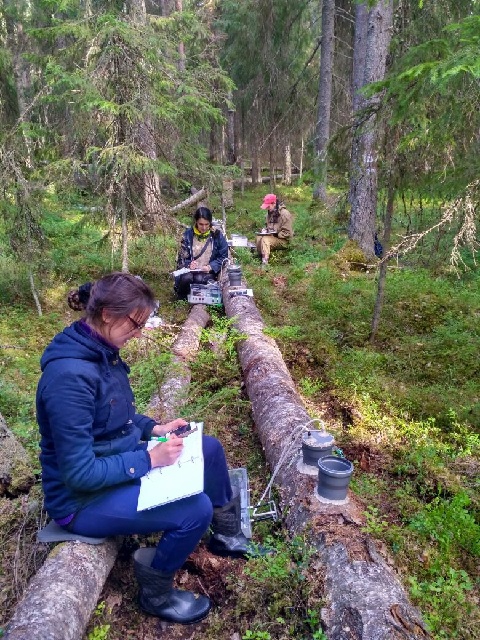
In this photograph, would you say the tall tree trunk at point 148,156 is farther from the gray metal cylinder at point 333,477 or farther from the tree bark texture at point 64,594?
the tree bark texture at point 64,594

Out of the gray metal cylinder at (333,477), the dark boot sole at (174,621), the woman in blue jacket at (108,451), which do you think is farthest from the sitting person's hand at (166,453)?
the gray metal cylinder at (333,477)

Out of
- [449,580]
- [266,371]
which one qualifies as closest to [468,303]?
[266,371]

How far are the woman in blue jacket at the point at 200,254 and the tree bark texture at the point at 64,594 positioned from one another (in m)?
5.55

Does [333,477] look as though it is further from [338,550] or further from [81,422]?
[81,422]

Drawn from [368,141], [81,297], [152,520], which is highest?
[368,141]

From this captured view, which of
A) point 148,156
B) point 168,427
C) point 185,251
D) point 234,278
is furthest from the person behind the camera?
point 185,251

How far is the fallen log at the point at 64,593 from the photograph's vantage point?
2.01 metres

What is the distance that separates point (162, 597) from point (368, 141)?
24.0 feet

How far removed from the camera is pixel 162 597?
2.48m

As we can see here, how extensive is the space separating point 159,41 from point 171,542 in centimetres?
681

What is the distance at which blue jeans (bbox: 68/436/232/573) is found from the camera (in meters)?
2.38

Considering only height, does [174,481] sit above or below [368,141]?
below

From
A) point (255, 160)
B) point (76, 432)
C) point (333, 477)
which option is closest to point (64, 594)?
point (76, 432)

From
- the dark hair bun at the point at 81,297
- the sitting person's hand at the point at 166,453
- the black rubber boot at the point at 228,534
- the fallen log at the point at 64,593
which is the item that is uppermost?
the dark hair bun at the point at 81,297
